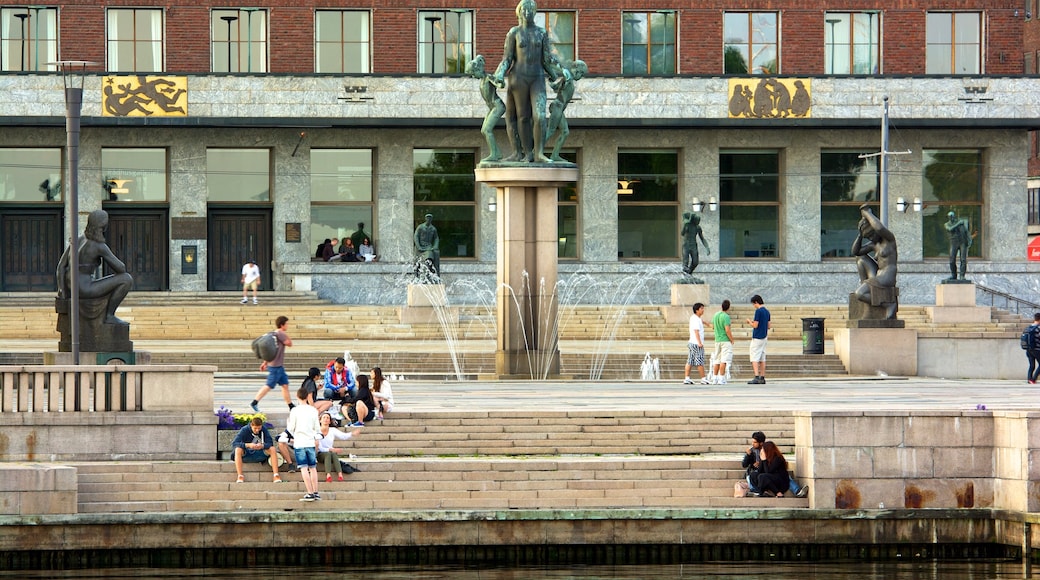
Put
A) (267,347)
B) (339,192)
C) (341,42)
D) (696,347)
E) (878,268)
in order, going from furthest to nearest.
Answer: (339,192)
(341,42)
(878,268)
(696,347)
(267,347)

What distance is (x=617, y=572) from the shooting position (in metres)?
19.6

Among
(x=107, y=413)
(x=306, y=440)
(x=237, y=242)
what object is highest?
(x=237, y=242)

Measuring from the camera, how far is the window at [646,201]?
5391 centimetres

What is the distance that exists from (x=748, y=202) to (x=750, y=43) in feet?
15.0

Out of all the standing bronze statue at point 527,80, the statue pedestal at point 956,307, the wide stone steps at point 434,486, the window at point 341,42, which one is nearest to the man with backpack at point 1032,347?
the standing bronze statue at point 527,80

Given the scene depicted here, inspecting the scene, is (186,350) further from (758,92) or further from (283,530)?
(758,92)

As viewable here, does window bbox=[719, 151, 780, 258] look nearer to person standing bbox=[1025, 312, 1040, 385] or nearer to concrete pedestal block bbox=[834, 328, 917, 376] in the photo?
concrete pedestal block bbox=[834, 328, 917, 376]

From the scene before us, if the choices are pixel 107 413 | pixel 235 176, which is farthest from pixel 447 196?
pixel 107 413

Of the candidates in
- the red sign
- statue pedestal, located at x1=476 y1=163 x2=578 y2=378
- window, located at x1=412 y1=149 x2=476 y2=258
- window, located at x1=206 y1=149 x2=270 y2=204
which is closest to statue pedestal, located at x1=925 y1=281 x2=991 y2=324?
window, located at x1=412 y1=149 x2=476 y2=258

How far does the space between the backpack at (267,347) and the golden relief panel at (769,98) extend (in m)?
29.2

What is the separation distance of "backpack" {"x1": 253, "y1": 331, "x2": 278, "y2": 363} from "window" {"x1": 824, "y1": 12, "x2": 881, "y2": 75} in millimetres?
31996

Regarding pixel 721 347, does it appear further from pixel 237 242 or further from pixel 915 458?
pixel 237 242

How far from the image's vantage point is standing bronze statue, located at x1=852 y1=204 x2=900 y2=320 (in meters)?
34.2

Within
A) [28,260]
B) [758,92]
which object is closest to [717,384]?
[758,92]
